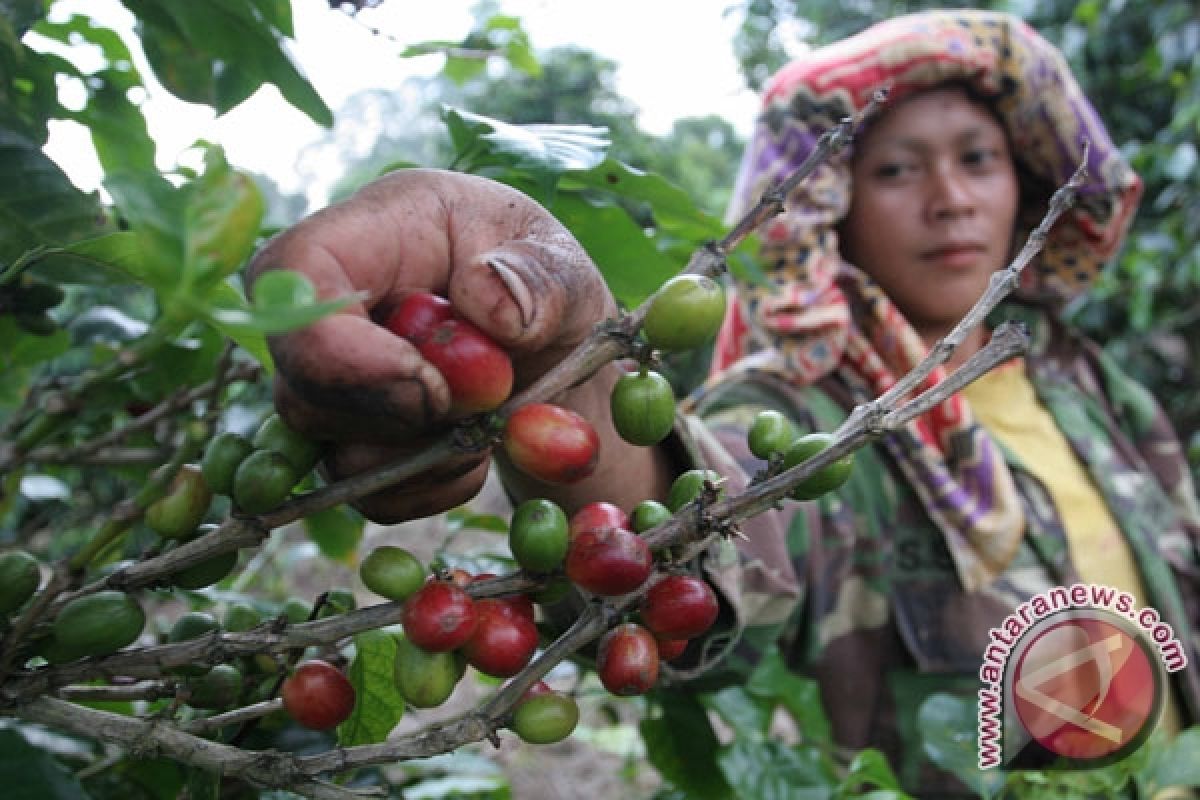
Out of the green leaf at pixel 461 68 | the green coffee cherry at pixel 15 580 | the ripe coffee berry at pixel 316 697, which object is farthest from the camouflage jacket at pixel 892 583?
the green coffee cherry at pixel 15 580

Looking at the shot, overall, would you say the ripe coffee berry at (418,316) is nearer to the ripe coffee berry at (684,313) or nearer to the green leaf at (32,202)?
the ripe coffee berry at (684,313)

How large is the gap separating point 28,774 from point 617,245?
60 cm

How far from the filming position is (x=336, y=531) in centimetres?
104

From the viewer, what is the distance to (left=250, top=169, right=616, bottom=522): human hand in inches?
19.4

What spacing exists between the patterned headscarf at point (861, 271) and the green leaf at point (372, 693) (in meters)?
0.98

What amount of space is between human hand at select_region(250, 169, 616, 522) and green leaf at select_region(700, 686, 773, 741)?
0.65 metres

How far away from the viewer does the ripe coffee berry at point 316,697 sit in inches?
24.2

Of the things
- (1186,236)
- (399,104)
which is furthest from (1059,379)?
(399,104)

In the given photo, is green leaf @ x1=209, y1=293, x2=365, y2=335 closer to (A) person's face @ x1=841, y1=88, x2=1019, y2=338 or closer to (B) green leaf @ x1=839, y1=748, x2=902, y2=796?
(B) green leaf @ x1=839, y1=748, x2=902, y2=796

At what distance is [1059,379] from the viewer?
6.09 feet

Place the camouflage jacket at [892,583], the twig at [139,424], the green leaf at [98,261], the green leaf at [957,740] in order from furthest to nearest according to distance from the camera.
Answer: the camouflage jacket at [892,583], the green leaf at [957,740], the twig at [139,424], the green leaf at [98,261]

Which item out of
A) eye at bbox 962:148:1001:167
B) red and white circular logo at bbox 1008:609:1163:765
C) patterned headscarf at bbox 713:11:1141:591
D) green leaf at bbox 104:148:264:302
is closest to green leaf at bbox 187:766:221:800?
green leaf at bbox 104:148:264:302

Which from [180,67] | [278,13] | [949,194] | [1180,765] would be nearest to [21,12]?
[180,67]

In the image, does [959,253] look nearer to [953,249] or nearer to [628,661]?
[953,249]
